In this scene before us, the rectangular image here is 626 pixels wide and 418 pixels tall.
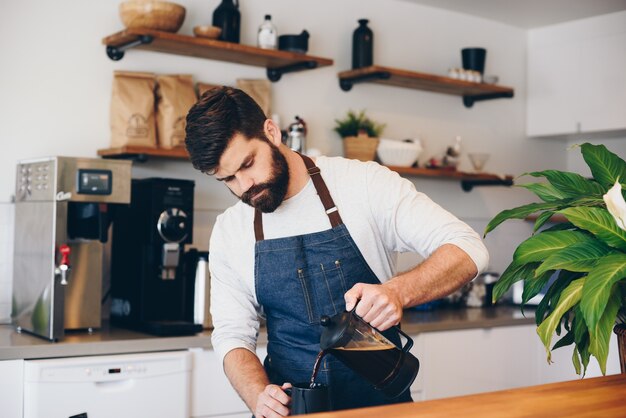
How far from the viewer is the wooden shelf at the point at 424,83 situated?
168 inches

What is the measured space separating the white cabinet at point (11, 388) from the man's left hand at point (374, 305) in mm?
1521

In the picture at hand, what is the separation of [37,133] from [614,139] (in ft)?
11.3

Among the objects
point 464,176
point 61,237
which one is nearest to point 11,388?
point 61,237

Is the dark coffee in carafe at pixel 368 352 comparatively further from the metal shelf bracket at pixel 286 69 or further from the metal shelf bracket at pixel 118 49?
the metal shelf bracket at pixel 286 69

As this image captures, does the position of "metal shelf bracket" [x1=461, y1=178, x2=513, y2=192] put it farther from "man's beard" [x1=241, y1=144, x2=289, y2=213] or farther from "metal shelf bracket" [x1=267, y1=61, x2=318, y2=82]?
"man's beard" [x1=241, y1=144, x2=289, y2=213]

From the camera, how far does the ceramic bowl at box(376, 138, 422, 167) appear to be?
433 centimetres

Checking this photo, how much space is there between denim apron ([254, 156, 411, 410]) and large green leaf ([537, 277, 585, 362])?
51 cm

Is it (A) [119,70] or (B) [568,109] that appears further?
(B) [568,109]

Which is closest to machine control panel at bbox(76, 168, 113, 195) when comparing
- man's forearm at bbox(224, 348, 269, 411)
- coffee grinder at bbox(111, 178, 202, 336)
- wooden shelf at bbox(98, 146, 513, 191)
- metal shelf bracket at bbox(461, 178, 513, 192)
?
coffee grinder at bbox(111, 178, 202, 336)

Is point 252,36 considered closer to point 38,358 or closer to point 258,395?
point 38,358

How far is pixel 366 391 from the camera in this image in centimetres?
227

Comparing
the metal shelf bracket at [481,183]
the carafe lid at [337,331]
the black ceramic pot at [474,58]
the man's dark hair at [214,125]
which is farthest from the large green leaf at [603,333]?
the black ceramic pot at [474,58]

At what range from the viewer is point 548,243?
1.93 meters

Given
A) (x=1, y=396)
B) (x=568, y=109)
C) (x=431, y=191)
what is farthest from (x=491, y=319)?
(x=1, y=396)
